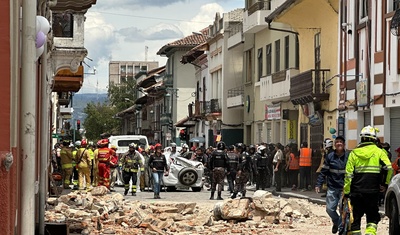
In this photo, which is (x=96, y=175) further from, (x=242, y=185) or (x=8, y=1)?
(x=8, y=1)

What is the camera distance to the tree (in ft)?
423

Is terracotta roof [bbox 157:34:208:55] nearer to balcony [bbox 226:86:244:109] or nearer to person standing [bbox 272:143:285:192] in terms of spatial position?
balcony [bbox 226:86:244:109]

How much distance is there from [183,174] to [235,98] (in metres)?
19.9

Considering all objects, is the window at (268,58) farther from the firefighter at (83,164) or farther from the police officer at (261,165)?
the firefighter at (83,164)

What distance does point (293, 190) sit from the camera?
3706cm

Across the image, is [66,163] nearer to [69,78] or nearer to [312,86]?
[69,78]

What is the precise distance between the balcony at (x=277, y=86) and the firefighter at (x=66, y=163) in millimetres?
10906

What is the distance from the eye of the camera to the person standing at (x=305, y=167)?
35.7 m

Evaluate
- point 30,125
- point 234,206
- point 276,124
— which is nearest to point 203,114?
point 276,124

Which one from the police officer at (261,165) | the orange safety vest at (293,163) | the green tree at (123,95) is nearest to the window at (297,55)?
the police officer at (261,165)

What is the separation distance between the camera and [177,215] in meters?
22.7

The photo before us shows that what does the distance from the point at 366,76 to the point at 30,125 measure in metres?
22.2

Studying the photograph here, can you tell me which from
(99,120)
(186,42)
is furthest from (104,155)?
(99,120)

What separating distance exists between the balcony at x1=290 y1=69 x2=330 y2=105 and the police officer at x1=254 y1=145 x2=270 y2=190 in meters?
2.42
